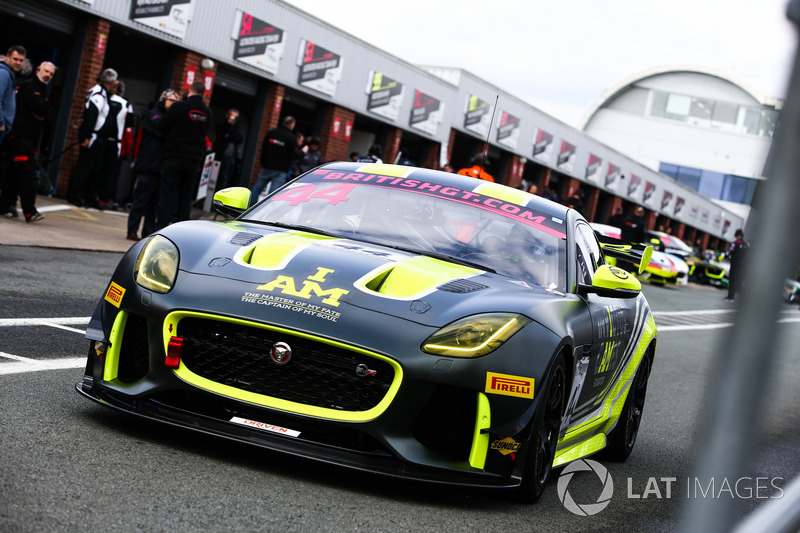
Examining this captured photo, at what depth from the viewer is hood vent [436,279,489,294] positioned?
13.5 ft

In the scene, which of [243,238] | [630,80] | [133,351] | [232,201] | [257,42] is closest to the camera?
[133,351]

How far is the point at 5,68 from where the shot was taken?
36.6 ft

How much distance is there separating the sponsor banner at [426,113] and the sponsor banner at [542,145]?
786 cm

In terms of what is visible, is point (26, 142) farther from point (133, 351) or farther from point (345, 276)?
point (345, 276)

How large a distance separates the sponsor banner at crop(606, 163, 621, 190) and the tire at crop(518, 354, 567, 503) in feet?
138

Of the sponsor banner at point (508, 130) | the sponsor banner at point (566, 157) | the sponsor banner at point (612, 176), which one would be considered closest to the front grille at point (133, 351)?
the sponsor banner at point (508, 130)

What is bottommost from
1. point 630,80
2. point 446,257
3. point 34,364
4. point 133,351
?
point 34,364

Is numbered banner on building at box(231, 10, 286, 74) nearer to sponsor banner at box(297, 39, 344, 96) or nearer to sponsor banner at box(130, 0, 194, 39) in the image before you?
sponsor banner at box(297, 39, 344, 96)

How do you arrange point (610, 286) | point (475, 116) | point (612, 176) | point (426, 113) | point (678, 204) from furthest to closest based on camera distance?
point (678, 204) < point (612, 176) < point (475, 116) < point (426, 113) < point (610, 286)

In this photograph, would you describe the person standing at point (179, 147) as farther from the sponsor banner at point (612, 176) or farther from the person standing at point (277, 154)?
the sponsor banner at point (612, 176)

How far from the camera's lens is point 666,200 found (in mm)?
55656

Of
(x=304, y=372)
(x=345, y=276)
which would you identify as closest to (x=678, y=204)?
(x=345, y=276)

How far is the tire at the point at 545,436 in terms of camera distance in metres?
3.93

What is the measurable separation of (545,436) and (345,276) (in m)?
1.00
